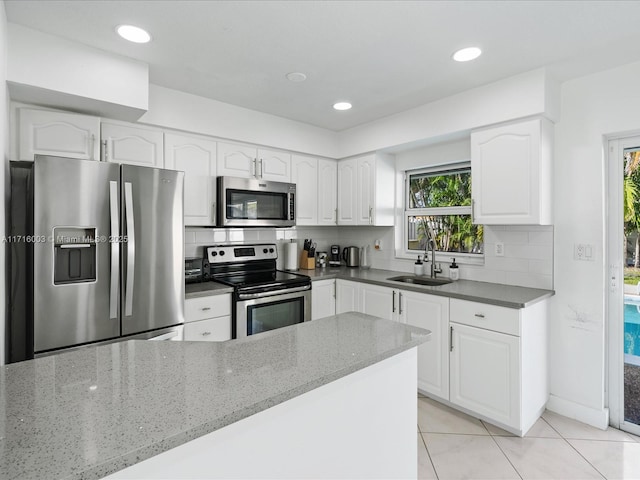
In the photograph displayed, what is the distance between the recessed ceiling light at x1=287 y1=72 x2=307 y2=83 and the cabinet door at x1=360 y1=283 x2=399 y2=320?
1.76 meters

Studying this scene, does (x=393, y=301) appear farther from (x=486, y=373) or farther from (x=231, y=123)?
(x=231, y=123)

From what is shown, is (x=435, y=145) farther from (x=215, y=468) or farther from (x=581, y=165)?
(x=215, y=468)

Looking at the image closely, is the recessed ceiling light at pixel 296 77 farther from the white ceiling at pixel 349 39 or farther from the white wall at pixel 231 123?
the white wall at pixel 231 123

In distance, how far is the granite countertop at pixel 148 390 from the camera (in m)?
0.62

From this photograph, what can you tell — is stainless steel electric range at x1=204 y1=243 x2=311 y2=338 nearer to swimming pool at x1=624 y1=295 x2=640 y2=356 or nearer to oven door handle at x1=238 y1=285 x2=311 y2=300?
oven door handle at x1=238 y1=285 x2=311 y2=300

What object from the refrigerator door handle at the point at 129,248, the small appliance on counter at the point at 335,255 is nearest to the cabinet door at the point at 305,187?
the small appliance on counter at the point at 335,255

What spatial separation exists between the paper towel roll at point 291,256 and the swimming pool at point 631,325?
272 centimetres

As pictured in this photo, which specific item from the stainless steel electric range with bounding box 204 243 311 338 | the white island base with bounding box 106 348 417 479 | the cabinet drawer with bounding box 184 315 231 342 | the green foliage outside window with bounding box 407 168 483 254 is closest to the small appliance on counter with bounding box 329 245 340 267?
the stainless steel electric range with bounding box 204 243 311 338

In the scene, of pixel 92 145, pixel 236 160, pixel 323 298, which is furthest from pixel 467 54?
pixel 92 145

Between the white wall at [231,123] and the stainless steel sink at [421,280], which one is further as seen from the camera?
the stainless steel sink at [421,280]

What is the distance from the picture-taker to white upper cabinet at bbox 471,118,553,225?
2432 millimetres

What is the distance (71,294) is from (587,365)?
3.31m

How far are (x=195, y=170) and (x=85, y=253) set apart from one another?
3.64 feet

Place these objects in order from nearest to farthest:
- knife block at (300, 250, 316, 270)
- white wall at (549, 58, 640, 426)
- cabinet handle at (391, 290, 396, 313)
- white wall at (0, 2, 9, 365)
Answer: white wall at (0, 2, 9, 365) → white wall at (549, 58, 640, 426) → cabinet handle at (391, 290, 396, 313) → knife block at (300, 250, 316, 270)
